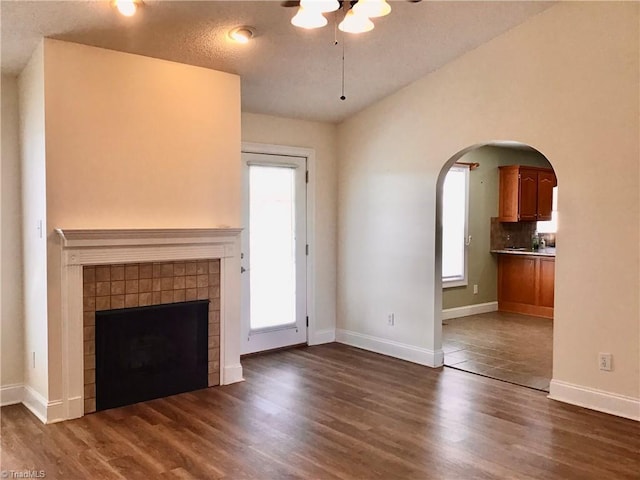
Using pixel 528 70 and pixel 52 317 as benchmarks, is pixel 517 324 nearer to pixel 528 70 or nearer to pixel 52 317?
pixel 528 70

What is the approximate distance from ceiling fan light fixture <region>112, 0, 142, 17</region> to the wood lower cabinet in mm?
5959

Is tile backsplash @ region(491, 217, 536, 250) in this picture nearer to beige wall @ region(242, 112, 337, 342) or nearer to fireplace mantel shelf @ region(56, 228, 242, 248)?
beige wall @ region(242, 112, 337, 342)

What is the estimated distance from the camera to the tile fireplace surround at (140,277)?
3.58 meters

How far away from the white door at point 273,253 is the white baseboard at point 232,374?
0.79 meters

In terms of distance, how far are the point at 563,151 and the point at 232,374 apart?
3.10 meters

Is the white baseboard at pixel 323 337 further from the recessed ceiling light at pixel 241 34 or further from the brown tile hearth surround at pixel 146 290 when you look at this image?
the recessed ceiling light at pixel 241 34

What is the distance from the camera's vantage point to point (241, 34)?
12.0 feet

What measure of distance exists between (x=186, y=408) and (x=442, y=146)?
3046 mm

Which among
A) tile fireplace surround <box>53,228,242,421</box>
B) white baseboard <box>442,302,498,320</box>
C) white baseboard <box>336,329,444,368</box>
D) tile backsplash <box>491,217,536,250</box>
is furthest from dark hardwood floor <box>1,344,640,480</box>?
tile backsplash <box>491,217,536,250</box>

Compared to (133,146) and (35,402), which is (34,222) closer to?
(133,146)

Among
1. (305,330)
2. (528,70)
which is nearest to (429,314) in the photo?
(305,330)

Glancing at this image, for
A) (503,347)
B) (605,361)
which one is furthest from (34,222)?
(503,347)

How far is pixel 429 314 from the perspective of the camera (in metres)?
4.93

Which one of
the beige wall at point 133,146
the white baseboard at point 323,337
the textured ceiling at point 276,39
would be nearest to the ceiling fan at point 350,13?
the textured ceiling at point 276,39
